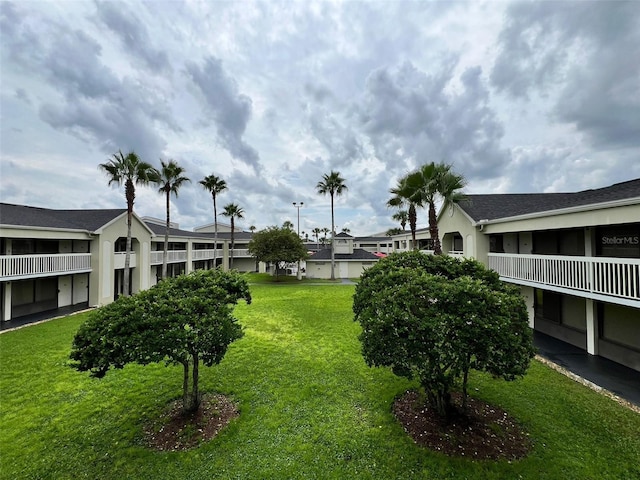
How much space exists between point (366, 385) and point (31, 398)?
8695 mm

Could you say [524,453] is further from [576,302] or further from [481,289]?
[576,302]

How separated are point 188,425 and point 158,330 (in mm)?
2503

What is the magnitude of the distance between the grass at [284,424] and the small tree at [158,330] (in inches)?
57.0

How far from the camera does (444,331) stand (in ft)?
15.1

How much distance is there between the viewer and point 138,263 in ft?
72.2

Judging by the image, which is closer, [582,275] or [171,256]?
[582,275]

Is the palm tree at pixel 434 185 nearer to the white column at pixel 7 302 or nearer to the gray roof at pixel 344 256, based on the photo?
the gray roof at pixel 344 256

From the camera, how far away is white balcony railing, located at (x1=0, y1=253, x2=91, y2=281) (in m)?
13.6

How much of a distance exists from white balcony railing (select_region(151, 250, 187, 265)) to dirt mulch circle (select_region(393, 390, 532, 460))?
78.7 ft

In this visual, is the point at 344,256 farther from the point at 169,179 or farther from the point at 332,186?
the point at 169,179

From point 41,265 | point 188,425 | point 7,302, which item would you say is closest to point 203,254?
point 41,265

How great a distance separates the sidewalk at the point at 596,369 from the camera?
23.7 feet

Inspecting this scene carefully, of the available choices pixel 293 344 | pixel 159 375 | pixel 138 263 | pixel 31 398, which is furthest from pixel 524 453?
pixel 138 263

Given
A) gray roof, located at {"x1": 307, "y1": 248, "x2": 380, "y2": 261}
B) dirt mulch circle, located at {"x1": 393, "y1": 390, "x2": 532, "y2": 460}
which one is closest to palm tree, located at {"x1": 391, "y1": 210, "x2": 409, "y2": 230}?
gray roof, located at {"x1": 307, "y1": 248, "x2": 380, "y2": 261}
